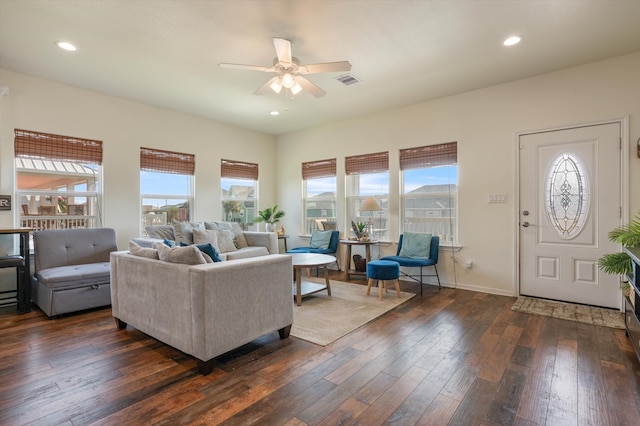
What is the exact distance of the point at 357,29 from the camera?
9.44 ft

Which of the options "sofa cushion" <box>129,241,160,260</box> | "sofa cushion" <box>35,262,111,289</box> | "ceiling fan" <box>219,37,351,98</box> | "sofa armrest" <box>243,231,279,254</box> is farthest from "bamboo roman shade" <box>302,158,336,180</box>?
"sofa cushion" <box>129,241,160,260</box>

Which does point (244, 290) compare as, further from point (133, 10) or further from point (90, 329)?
point (133, 10)

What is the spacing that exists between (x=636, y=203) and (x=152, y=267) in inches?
188

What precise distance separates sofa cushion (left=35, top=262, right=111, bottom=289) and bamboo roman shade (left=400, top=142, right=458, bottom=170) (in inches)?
170

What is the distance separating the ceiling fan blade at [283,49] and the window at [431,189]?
2.74m

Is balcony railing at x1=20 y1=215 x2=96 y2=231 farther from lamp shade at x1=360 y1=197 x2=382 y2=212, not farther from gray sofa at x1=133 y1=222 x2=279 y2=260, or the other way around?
lamp shade at x1=360 y1=197 x2=382 y2=212

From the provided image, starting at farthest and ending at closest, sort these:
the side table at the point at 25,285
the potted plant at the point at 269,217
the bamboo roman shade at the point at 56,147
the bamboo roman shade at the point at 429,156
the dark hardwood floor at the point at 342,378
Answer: the potted plant at the point at 269,217
the bamboo roman shade at the point at 429,156
the bamboo roman shade at the point at 56,147
the side table at the point at 25,285
the dark hardwood floor at the point at 342,378

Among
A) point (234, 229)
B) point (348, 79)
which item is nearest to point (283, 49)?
point (348, 79)

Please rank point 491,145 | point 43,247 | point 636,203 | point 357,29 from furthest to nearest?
point 491,145
point 43,247
point 636,203
point 357,29

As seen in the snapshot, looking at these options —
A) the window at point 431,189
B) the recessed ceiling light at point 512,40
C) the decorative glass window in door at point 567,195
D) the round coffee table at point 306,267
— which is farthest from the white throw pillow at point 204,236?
the decorative glass window in door at point 567,195

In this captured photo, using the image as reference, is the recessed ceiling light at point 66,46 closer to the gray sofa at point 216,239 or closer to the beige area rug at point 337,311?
the gray sofa at point 216,239

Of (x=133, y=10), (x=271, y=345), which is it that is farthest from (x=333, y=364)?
(x=133, y=10)

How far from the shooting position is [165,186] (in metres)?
5.19

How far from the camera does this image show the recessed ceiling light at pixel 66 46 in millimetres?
3088
